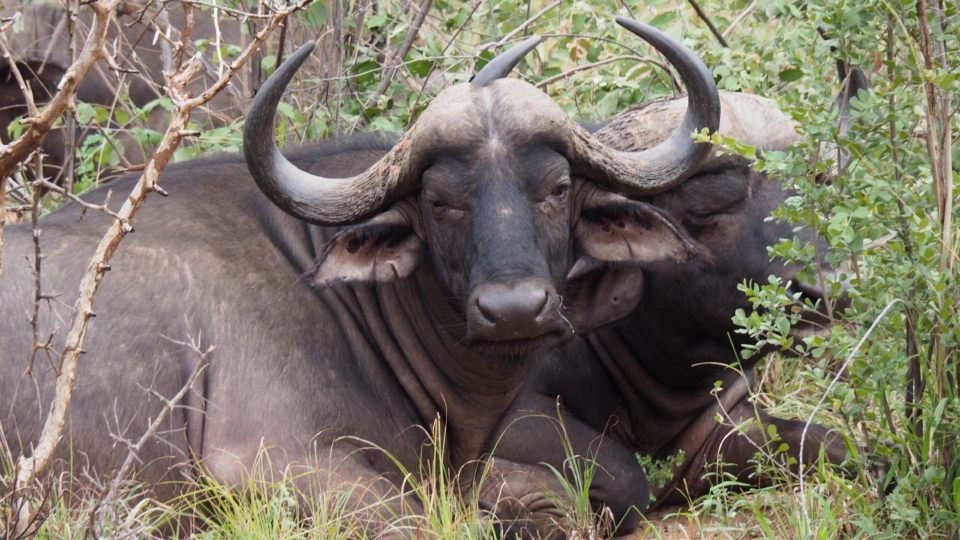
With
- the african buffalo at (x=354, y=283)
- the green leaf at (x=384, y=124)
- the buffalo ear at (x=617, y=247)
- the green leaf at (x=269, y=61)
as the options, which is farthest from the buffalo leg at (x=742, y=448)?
the green leaf at (x=269, y=61)

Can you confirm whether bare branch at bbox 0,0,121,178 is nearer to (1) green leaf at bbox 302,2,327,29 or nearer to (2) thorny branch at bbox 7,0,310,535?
(2) thorny branch at bbox 7,0,310,535

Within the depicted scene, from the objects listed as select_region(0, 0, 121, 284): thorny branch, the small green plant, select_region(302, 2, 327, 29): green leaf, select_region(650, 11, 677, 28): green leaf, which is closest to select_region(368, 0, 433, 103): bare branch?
select_region(302, 2, 327, 29): green leaf

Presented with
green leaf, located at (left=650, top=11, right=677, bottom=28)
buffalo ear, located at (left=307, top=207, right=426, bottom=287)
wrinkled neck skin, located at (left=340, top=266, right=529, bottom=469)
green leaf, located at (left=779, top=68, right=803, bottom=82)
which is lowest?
wrinkled neck skin, located at (left=340, top=266, right=529, bottom=469)

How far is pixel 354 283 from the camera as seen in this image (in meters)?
4.36

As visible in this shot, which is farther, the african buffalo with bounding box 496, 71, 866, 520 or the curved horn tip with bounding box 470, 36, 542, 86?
the african buffalo with bounding box 496, 71, 866, 520

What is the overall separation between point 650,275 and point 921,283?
1729 mm

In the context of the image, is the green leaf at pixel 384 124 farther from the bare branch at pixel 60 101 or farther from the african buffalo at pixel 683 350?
the bare branch at pixel 60 101

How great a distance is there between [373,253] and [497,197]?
26.1 inches

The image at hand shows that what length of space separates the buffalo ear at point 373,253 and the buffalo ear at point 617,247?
69 cm

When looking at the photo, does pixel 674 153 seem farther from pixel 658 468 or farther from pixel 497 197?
pixel 658 468

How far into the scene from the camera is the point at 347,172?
15.7 ft

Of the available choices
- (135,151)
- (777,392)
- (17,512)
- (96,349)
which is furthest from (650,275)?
(135,151)

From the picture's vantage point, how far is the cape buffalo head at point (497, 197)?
3.91 metres

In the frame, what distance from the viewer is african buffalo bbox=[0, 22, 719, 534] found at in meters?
4.04
